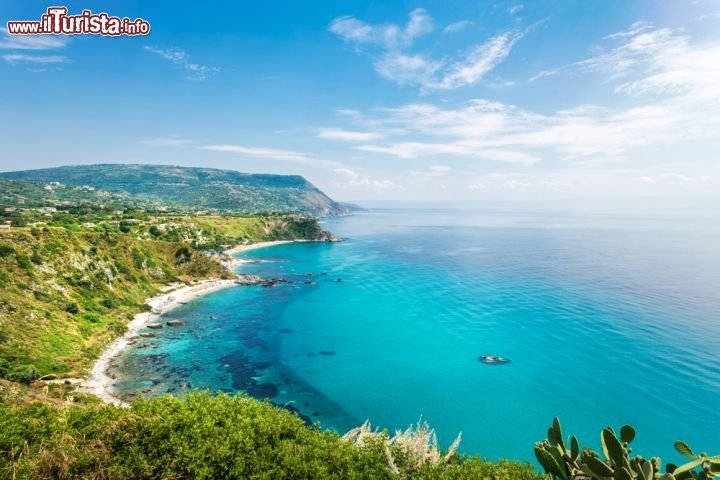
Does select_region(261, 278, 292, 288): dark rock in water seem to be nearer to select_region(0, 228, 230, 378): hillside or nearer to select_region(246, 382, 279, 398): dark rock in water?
select_region(0, 228, 230, 378): hillside

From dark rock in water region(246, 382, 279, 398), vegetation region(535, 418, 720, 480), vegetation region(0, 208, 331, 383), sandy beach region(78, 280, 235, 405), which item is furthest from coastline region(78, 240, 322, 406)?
vegetation region(535, 418, 720, 480)

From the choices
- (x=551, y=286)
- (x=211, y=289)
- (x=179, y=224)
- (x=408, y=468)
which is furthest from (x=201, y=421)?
(x=179, y=224)

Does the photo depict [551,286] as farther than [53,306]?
Yes

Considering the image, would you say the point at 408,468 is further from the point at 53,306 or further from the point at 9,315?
the point at 53,306

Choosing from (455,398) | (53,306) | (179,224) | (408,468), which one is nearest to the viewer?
(408,468)

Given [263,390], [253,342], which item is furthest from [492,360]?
[253,342]

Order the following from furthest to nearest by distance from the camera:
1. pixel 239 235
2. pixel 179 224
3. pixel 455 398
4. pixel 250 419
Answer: pixel 239 235 → pixel 179 224 → pixel 455 398 → pixel 250 419
